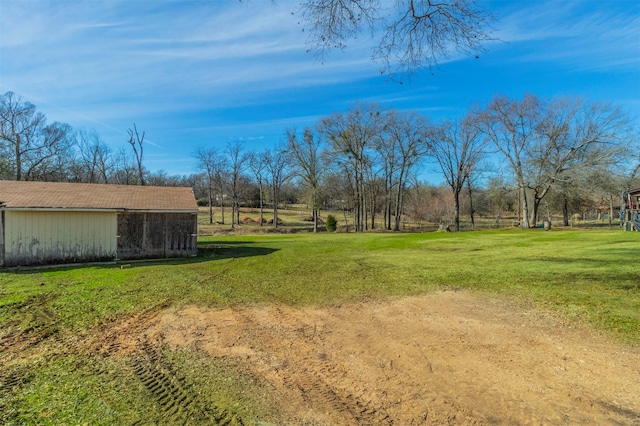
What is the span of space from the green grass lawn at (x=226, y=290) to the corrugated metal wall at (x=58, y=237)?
3.42 feet

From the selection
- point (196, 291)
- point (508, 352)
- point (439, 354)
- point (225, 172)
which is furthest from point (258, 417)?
point (225, 172)

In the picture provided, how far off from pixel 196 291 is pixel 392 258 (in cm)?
755

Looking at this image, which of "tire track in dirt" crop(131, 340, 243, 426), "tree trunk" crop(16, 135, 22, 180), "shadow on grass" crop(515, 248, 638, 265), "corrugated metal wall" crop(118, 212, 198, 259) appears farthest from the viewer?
"tree trunk" crop(16, 135, 22, 180)

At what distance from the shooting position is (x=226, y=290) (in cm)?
793

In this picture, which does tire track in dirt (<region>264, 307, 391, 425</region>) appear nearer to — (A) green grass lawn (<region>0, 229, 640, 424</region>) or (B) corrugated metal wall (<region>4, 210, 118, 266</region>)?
(A) green grass lawn (<region>0, 229, 640, 424</region>)

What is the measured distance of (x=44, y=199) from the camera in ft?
41.7

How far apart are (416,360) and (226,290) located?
5.16 meters

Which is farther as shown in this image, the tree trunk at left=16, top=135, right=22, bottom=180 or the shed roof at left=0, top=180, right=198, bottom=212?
the tree trunk at left=16, top=135, right=22, bottom=180

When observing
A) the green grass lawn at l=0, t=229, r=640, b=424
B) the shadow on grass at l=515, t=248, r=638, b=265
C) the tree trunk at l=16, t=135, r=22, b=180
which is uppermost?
the tree trunk at l=16, t=135, r=22, b=180

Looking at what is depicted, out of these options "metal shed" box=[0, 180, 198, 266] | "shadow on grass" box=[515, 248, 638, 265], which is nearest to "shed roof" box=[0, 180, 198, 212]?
"metal shed" box=[0, 180, 198, 266]

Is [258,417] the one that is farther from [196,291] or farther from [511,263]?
[511,263]

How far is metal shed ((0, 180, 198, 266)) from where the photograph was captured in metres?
11.9

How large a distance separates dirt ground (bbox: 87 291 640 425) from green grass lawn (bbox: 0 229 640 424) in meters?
0.58

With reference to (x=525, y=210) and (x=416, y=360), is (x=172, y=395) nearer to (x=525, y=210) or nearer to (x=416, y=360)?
(x=416, y=360)
